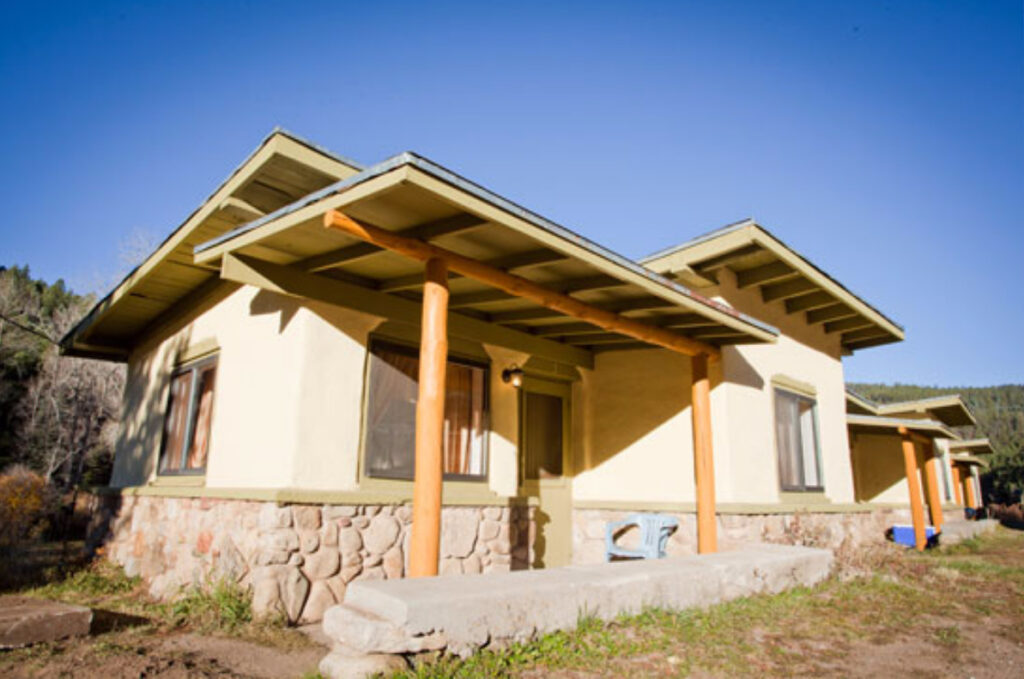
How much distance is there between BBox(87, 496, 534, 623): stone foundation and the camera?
5.21 meters

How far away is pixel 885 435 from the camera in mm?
15352

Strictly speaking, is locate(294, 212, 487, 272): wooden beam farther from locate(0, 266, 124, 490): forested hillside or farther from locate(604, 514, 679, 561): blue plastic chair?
locate(0, 266, 124, 490): forested hillside

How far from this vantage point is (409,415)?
6.68m

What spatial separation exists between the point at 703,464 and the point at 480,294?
3.29m

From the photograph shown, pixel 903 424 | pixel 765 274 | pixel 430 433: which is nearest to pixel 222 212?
pixel 430 433

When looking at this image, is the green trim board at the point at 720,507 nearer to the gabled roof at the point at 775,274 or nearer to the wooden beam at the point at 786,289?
the gabled roof at the point at 775,274

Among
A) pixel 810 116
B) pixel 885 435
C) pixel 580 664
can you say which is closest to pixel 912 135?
pixel 810 116

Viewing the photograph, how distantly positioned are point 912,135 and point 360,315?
10.5 m

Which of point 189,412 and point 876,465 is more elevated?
point 189,412

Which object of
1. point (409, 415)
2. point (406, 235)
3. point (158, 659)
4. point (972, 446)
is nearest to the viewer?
point (158, 659)

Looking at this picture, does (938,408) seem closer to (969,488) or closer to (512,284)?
(969,488)

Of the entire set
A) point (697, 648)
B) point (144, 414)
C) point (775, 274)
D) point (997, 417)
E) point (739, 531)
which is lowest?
point (697, 648)

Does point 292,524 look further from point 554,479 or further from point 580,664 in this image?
point 554,479

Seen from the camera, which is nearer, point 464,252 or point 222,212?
point 464,252
